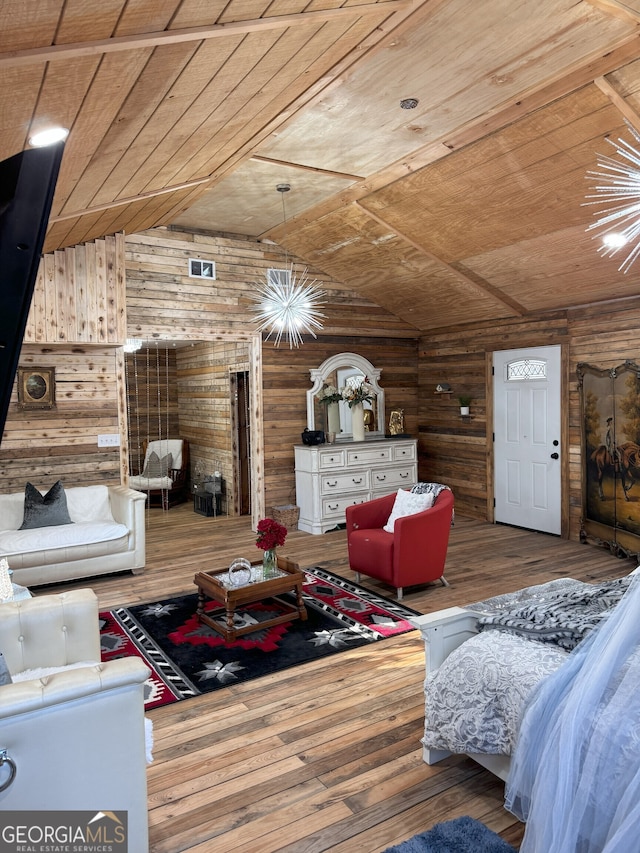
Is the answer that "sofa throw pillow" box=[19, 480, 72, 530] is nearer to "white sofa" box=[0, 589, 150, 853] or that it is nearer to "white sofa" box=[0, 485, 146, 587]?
"white sofa" box=[0, 485, 146, 587]

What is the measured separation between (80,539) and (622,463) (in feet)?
16.7

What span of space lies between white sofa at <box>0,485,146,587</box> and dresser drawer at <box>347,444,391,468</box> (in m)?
2.65

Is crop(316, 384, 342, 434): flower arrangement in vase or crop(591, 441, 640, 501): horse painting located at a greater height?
crop(316, 384, 342, 434): flower arrangement in vase

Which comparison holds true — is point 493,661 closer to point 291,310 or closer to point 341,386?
point 291,310

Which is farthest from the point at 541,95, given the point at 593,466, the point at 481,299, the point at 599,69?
the point at 593,466

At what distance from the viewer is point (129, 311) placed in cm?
619

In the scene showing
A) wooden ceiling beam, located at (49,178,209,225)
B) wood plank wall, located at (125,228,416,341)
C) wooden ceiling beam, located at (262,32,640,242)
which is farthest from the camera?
wood plank wall, located at (125,228,416,341)

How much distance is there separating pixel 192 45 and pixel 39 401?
4.41 m

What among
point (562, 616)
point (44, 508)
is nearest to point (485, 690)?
point (562, 616)

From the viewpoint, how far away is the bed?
2258mm

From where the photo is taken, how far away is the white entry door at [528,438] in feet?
21.7

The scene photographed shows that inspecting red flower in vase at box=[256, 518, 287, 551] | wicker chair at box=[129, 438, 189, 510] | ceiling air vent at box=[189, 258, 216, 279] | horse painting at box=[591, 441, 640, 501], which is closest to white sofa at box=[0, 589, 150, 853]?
red flower in vase at box=[256, 518, 287, 551]

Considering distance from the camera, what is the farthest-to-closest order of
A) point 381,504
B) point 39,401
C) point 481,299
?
point 481,299 < point 39,401 < point 381,504

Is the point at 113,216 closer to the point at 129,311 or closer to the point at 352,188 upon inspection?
the point at 129,311
